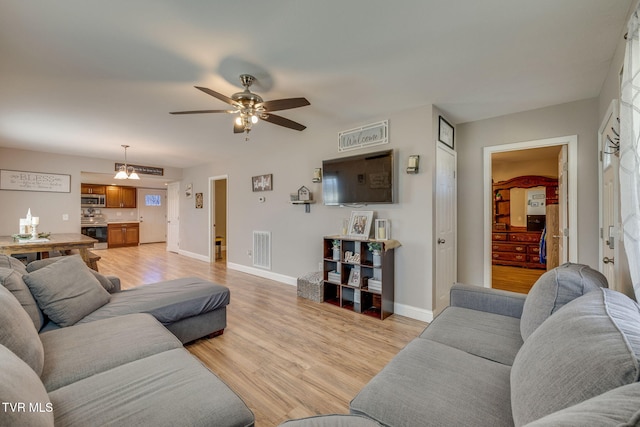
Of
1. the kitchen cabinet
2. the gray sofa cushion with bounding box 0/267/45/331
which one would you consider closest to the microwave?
the kitchen cabinet

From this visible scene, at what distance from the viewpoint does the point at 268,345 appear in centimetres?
251

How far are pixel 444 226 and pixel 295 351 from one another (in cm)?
223

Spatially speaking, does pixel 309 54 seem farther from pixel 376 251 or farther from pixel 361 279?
pixel 361 279

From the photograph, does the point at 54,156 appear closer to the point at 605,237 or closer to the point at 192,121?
the point at 192,121

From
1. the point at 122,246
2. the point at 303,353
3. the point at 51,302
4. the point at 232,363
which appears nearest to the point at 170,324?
the point at 232,363

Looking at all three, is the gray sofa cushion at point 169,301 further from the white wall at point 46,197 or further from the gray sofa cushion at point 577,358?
the white wall at point 46,197

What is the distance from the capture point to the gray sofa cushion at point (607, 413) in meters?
0.47

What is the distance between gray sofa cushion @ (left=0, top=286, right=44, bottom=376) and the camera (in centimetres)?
117

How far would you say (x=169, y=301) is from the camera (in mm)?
2318

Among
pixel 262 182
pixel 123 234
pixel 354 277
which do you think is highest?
pixel 262 182

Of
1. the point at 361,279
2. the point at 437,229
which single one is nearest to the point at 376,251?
the point at 361,279

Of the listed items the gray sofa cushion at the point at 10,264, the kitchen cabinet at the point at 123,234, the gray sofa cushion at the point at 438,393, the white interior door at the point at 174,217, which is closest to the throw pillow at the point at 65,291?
the gray sofa cushion at the point at 10,264

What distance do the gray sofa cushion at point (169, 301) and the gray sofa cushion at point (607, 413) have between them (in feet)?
8.02

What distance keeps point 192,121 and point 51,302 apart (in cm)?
Result: 250
